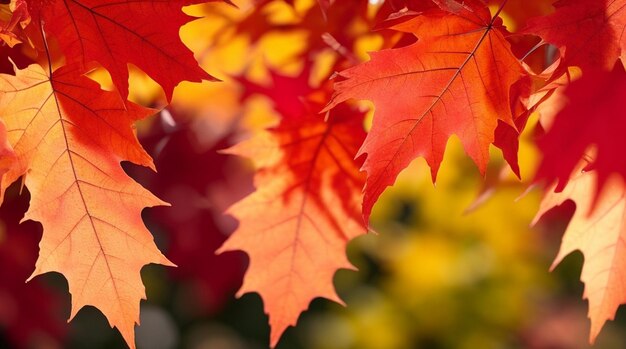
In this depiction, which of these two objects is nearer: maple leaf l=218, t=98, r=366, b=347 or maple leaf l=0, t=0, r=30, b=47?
maple leaf l=0, t=0, r=30, b=47

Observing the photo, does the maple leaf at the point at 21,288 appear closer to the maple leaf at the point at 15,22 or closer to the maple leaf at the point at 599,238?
the maple leaf at the point at 15,22

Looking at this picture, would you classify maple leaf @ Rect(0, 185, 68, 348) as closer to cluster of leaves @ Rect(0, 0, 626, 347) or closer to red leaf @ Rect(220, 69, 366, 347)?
red leaf @ Rect(220, 69, 366, 347)

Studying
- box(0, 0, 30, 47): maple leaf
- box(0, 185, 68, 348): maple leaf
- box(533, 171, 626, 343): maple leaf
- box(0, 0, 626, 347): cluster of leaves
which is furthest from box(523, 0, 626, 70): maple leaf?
box(0, 185, 68, 348): maple leaf

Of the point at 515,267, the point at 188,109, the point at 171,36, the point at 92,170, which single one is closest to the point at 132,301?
the point at 92,170

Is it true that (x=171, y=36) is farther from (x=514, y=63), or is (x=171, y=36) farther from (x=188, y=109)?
(x=188, y=109)

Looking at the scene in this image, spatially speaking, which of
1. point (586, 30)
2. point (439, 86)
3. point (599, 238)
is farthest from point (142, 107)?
point (599, 238)

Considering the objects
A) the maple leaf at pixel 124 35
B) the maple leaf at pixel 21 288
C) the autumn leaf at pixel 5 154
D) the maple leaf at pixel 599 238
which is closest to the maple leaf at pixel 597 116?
the maple leaf at pixel 599 238
